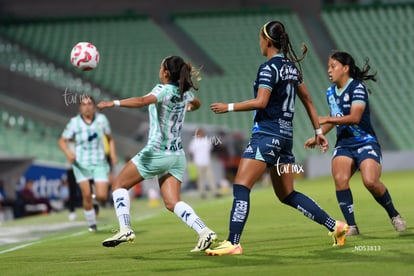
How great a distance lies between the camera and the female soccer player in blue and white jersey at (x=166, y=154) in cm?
1037

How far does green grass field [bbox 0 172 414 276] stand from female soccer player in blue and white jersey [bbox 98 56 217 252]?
38 cm

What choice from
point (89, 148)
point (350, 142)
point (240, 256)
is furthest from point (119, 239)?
point (89, 148)

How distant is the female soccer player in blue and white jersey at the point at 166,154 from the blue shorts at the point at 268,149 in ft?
3.27

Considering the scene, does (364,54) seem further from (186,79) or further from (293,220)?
(186,79)

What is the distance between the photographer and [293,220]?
15609mm

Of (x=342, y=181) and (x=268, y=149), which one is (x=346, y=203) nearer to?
(x=342, y=181)

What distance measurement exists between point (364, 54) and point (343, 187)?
34.5 m

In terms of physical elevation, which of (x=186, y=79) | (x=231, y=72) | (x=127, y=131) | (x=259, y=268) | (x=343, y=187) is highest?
(x=231, y=72)

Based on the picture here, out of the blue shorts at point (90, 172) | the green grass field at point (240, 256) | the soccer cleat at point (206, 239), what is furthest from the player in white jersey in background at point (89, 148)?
the soccer cleat at point (206, 239)

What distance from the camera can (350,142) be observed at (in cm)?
1180

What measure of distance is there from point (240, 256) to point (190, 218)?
2.84 ft

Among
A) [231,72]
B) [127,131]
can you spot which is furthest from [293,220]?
[231,72]

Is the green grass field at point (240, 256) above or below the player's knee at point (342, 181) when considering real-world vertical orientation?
below

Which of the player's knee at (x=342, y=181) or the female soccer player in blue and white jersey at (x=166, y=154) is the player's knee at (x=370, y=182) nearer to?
the player's knee at (x=342, y=181)
